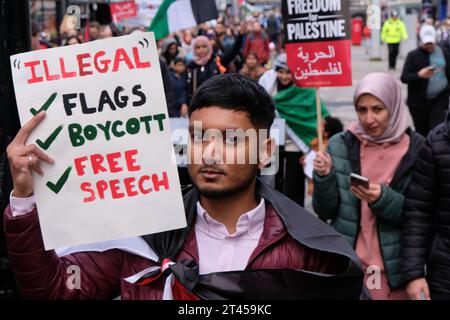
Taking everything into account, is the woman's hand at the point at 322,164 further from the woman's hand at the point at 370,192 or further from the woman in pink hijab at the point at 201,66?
the woman in pink hijab at the point at 201,66

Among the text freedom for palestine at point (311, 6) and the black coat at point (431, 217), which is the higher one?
the text freedom for palestine at point (311, 6)

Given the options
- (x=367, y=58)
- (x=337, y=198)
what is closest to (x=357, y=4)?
(x=367, y=58)

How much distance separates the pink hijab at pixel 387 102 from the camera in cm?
451

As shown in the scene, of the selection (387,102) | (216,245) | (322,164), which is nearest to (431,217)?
(322,164)

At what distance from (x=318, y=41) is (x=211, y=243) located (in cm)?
340

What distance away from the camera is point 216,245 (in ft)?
8.41

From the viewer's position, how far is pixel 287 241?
2.57 meters

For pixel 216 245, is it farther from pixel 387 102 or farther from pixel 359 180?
pixel 387 102

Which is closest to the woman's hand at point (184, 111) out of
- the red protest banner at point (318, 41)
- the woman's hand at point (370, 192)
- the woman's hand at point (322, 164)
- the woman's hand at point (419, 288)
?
the red protest banner at point (318, 41)

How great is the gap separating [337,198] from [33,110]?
2261 mm

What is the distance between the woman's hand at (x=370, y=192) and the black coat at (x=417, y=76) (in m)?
5.97

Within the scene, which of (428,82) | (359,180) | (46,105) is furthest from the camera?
(428,82)

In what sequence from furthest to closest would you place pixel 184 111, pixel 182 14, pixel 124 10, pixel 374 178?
pixel 124 10, pixel 184 111, pixel 182 14, pixel 374 178

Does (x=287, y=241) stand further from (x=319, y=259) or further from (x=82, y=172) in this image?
(x=82, y=172)
